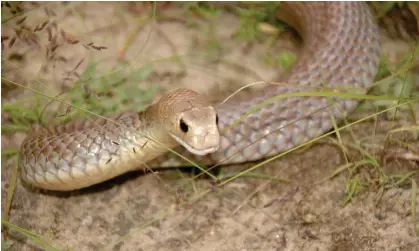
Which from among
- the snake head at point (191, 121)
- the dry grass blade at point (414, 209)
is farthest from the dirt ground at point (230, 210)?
the snake head at point (191, 121)

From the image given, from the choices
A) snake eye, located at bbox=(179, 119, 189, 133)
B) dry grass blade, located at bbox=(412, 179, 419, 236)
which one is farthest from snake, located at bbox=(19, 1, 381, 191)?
dry grass blade, located at bbox=(412, 179, 419, 236)

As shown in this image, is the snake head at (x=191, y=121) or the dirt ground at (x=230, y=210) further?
the dirt ground at (x=230, y=210)

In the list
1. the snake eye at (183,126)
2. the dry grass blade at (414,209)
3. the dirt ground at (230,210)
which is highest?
the snake eye at (183,126)

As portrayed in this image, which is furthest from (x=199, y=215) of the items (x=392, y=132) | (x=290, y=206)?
(x=392, y=132)

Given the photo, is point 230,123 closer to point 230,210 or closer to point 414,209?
point 230,210

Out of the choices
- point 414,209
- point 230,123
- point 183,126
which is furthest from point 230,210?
point 414,209

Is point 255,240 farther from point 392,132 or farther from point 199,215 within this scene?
point 392,132

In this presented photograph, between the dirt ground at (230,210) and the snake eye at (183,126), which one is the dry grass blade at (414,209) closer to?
the dirt ground at (230,210)

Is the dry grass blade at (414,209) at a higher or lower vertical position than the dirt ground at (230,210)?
higher
